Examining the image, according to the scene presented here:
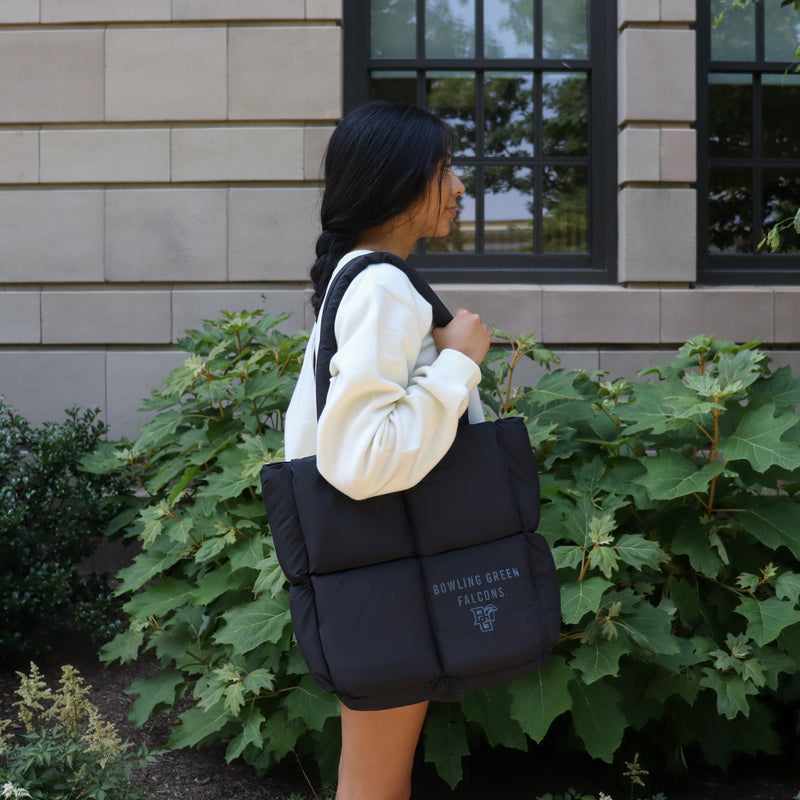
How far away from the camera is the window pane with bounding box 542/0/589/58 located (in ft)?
20.1

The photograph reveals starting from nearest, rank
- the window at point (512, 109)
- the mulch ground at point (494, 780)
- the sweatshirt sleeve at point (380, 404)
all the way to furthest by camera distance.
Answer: the sweatshirt sleeve at point (380, 404) → the mulch ground at point (494, 780) → the window at point (512, 109)

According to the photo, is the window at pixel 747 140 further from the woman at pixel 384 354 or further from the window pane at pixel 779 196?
the woman at pixel 384 354

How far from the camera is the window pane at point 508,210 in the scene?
6.22 metres

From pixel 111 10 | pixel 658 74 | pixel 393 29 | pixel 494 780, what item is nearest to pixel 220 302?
pixel 111 10

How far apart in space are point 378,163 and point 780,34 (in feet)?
17.8

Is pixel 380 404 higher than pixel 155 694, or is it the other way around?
pixel 380 404

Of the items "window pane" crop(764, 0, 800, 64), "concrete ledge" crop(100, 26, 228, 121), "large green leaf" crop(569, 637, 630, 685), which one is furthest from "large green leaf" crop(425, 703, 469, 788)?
"window pane" crop(764, 0, 800, 64)

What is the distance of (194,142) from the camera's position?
577 centimetres

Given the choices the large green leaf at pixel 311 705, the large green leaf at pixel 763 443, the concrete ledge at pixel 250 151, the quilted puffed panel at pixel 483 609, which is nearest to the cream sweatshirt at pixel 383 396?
the quilted puffed panel at pixel 483 609

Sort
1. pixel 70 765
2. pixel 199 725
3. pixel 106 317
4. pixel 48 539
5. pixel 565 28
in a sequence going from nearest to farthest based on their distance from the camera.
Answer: pixel 70 765
pixel 199 725
pixel 48 539
pixel 106 317
pixel 565 28

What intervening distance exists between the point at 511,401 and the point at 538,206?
2.96m

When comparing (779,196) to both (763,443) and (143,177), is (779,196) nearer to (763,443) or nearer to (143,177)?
(763,443)

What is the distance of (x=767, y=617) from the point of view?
9.87ft

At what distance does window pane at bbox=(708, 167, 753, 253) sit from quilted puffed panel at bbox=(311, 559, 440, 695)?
5248 mm
